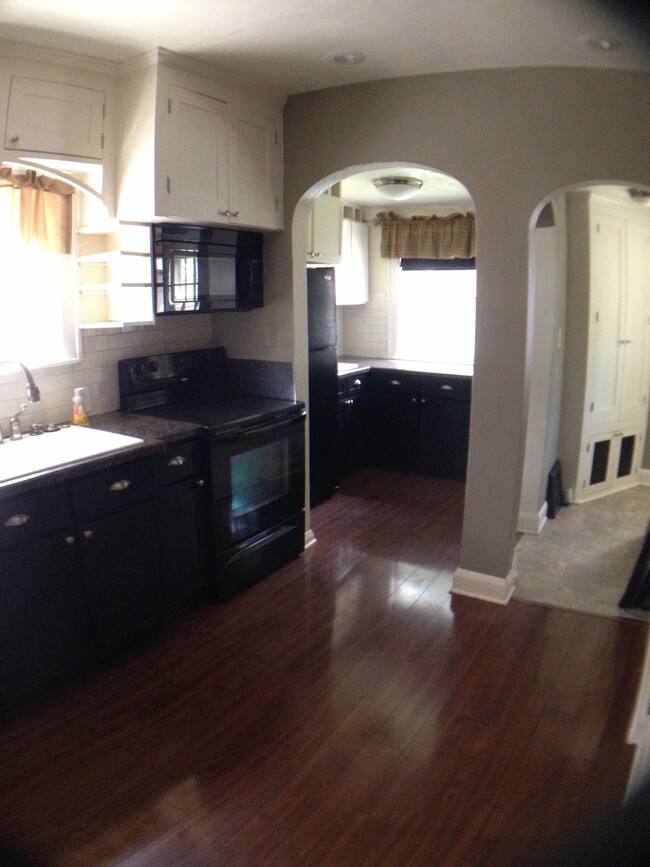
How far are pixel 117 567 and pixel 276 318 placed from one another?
4.90 feet

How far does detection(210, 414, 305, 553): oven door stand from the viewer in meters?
2.66

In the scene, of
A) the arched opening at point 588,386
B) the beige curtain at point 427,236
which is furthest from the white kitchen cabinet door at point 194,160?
the beige curtain at point 427,236

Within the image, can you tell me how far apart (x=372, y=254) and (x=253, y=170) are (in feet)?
8.41

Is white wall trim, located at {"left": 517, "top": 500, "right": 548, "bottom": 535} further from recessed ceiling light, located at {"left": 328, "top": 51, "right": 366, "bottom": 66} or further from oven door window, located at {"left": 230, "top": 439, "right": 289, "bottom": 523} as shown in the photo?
recessed ceiling light, located at {"left": 328, "top": 51, "right": 366, "bottom": 66}

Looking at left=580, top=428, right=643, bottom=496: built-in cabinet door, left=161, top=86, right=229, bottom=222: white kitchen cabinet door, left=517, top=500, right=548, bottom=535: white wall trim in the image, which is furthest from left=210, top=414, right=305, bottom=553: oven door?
left=580, top=428, right=643, bottom=496: built-in cabinet door

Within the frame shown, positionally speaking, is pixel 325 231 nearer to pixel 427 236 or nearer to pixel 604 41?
pixel 427 236

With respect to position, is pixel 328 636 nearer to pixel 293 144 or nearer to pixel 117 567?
pixel 117 567

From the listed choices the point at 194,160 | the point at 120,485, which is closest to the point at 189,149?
the point at 194,160

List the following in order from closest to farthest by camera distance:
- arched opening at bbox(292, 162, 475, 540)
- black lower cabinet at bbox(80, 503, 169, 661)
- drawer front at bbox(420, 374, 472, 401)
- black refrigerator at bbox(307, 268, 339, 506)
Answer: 1. black lower cabinet at bbox(80, 503, 169, 661)
2. arched opening at bbox(292, 162, 475, 540)
3. black refrigerator at bbox(307, 268, 339, 506)
4. drawer front at bbox(420, 374, 472, 401)

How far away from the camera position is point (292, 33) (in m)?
2.08

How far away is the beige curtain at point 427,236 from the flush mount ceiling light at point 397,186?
85cm

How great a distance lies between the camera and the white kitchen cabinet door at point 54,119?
82.8 inches

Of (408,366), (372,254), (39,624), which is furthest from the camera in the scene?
(372,254)

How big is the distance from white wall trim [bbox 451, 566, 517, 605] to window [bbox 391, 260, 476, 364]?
2.43 m
